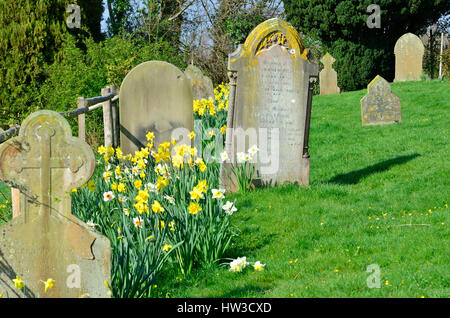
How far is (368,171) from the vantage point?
7.33 metres

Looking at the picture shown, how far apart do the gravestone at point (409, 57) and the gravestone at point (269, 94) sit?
11384mm

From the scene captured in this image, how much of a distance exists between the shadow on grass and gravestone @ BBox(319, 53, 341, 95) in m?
9.87

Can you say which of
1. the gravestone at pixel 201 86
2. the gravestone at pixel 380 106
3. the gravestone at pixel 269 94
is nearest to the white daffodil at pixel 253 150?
the gravestone at pixel 269 94

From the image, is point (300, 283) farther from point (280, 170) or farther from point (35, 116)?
point (280, 170)

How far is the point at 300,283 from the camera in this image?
3709 millimetres

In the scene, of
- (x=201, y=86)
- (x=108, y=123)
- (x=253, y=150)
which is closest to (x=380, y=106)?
(x=201, y=86)

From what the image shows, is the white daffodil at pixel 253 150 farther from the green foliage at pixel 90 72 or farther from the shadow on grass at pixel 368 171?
the green foliage at pixel 90 72

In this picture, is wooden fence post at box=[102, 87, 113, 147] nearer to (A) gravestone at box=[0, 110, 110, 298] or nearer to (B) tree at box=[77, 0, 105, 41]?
(A) gravestone at box=[0, 110, 110, 298]

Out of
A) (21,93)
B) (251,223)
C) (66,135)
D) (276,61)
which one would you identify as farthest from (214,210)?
(21,93)

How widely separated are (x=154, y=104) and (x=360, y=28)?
533 inches

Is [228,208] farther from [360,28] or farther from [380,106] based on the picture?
[360,28]

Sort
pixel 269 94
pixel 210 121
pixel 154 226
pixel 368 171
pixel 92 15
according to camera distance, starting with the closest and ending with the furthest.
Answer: pixel 154 226 → pixel 269 94 → pixel 368 171 → pixel 210 121 → pixel 92 15

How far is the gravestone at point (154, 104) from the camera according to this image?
7.39 metres

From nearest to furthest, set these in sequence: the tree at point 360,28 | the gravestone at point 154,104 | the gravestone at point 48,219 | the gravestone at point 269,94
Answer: the gravestone at point 48,219
the gravestone at point 269,94
the gravestone at point 154,104
the tree at point 360,28
